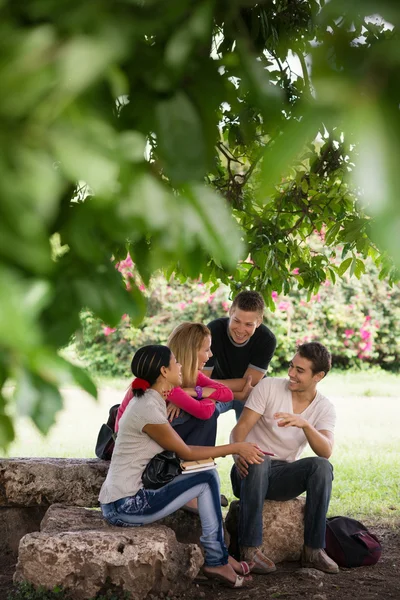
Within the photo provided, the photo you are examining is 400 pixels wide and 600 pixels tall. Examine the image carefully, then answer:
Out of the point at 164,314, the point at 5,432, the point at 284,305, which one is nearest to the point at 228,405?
the point at 5,432

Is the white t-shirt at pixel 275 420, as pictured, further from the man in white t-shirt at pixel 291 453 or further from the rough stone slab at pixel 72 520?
the rough stone slab at pixel 72 520

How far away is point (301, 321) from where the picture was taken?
49.1 ft

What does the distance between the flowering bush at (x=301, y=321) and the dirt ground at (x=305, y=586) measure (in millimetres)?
9503

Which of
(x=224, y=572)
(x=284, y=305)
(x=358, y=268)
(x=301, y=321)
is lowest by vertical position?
(x=224, y=572)

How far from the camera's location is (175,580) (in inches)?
168

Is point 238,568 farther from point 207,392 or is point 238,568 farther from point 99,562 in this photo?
point 207,392

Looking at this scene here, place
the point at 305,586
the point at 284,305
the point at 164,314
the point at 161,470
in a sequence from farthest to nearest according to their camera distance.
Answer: the point at 164,314
the point at 284,305
the point at 305,586
the point at 161,470

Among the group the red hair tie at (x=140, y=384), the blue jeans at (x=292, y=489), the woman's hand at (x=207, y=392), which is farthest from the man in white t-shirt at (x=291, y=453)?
the red hair tie at (x=140, y=384)

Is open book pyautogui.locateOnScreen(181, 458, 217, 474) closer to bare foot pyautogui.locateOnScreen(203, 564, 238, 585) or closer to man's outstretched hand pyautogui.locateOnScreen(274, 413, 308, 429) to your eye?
man's outstretched hand pyautogui.locateOnScreen(274, 413, 308, 429)

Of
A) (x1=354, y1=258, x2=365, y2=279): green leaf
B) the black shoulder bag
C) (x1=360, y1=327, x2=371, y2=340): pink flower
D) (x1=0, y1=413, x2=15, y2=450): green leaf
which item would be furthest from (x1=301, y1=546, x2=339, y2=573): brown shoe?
(x1=360, y1=327, x2=371, y2=340): pink flower

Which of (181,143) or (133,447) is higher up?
(181,143)

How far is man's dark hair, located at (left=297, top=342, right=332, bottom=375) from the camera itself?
489 cm

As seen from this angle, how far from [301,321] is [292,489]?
33.4ft

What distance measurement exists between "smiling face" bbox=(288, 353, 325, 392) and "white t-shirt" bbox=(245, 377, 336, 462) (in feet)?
0.30
